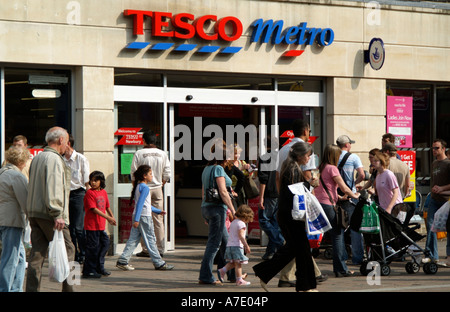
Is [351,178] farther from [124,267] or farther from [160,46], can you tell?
[160,46]

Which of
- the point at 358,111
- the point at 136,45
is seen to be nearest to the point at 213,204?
the point at 136,45

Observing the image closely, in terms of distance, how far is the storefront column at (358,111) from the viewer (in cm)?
1616

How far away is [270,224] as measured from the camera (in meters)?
13.4

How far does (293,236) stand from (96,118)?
17.7 ft

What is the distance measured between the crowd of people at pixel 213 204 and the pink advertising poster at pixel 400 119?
2857 millimetres

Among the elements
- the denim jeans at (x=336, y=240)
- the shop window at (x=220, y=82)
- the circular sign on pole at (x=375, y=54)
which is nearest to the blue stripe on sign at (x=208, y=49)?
the shop window at (x=220, y=82)

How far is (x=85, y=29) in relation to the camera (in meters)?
13.8

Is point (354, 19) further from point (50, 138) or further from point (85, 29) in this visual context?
point (50, 138)

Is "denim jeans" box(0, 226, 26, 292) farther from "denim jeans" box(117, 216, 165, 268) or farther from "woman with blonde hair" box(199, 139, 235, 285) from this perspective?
"denim jeans" box(117, 216, 165, 268)

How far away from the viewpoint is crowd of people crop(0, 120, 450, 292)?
9039mm

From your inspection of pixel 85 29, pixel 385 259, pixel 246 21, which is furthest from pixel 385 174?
pixel 85 29

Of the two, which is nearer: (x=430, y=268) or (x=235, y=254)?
(x=235, y=254)

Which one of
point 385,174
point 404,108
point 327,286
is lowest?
point 327,286
